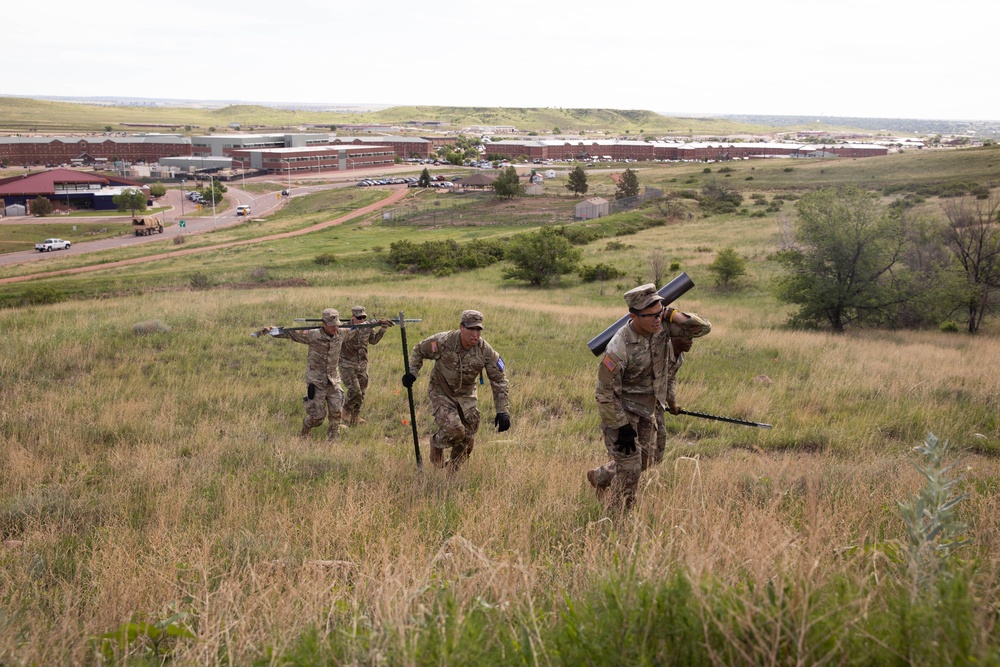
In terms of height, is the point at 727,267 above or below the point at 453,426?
below

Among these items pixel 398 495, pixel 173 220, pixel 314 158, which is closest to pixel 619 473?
pixel 398 495

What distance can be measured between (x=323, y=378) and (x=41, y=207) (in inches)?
2923

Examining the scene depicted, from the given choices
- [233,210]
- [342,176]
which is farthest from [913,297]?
[342,176]

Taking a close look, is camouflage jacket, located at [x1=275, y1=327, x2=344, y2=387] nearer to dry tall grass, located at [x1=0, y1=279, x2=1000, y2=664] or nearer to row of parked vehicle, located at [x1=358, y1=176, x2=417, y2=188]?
dry tall grass, located at [x1=0, y1=279, x2=1000, y2=664]

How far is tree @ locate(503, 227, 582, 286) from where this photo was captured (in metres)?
33.2


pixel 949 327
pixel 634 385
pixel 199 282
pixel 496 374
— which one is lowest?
pixel 199 282

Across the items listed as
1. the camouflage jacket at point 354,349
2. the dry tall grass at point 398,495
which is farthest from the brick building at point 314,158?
the camouflage jacket at point 354,349

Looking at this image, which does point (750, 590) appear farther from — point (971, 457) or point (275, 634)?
point (971, 457)

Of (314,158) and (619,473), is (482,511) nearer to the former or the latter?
(619,473)

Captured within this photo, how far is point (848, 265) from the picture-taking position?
67.9 feet

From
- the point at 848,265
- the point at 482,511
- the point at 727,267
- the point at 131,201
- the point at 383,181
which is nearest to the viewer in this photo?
the point at 482,511

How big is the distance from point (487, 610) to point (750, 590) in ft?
3.74

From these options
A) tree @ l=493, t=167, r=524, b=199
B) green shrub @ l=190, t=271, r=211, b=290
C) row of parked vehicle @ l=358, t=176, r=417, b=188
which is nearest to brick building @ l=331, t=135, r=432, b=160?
row of parked vehicle @ l=358, t=176, r=417, b=188

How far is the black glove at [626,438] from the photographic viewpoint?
19.4 feet
